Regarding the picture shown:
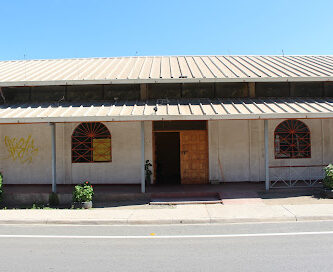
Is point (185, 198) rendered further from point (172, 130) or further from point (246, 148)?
point (246, 148)

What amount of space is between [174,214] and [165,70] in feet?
22.9

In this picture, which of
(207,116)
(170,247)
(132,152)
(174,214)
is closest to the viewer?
(170,247)

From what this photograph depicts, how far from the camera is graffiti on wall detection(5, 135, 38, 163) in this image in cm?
1207

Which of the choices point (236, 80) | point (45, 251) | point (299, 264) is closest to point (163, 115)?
point (236, 80)

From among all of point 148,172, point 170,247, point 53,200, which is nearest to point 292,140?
point 148,172

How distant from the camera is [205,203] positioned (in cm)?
939

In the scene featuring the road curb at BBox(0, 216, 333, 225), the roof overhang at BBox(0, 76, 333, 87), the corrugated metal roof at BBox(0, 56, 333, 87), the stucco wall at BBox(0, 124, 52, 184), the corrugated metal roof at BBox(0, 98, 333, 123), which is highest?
the corrugated metal roof at BBox(0, 56, 333, 87)

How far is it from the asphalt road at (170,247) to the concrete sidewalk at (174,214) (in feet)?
1.05

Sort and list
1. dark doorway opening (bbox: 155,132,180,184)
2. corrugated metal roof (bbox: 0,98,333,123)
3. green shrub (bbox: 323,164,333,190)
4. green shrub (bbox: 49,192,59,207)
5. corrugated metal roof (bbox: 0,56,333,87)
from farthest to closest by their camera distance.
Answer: dark doorway opening (bbox: 155,132,180,184) → corrugated metal roof (bbox: 0,56,333,87) → green shrub (bbox: 49,192,59,207) → green shrub (bbox: 323,164,333,190) → corrugated metal roof (bbox: 0,98,333,123)

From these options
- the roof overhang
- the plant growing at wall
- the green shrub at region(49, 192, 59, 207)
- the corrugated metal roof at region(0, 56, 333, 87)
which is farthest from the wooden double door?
the green shrub at region(49, 192, 59, 207)

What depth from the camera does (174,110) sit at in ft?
32.4

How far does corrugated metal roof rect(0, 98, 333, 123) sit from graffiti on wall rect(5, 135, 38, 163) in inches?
69.6

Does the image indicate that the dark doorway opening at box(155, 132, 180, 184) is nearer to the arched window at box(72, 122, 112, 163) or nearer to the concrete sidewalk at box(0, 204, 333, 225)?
the arched window at box(72, 122, 112, 163)

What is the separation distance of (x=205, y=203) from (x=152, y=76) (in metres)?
5.64
